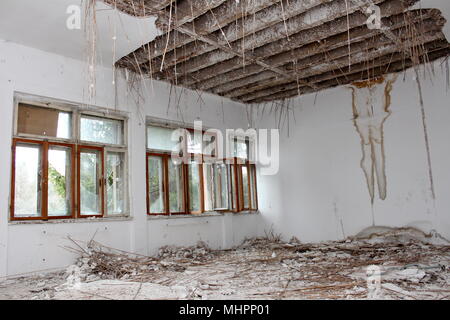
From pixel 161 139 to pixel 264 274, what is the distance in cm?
306

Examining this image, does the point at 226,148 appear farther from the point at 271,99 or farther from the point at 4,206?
the point at 4,206

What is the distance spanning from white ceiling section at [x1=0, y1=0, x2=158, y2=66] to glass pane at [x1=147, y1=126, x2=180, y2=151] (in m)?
1.44

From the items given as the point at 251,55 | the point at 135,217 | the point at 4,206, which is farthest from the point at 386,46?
the point at 4,206

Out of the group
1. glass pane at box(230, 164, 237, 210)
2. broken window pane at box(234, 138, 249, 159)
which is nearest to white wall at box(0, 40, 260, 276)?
glass pane at box(230, 164, 237, 210)

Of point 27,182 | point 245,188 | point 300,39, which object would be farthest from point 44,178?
point 245,188

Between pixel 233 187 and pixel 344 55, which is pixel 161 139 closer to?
pixel 233 187

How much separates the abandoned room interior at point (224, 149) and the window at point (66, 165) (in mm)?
21

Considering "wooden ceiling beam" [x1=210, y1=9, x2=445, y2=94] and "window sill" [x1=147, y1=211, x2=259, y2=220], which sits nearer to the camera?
"wooden ceiling beam" [x1=210, y1=9, x2=445, y2=94]

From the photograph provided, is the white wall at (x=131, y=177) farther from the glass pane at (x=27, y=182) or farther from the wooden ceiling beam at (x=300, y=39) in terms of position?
the wooden ceiling beam at (x=300, y=39)

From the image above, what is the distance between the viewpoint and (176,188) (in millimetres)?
6500

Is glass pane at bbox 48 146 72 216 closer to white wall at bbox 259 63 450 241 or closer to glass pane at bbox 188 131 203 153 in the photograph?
glass pane at bbox 188 131 203 153

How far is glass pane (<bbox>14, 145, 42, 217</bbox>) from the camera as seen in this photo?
4.68 meters

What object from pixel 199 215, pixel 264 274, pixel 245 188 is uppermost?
pixel 245 188

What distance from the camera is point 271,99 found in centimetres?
777
